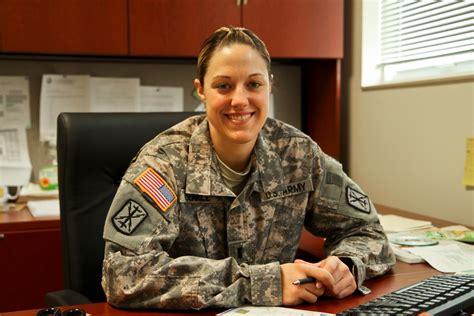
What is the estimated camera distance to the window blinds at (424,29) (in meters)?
1.85

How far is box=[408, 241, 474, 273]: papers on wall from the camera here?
3.99ft

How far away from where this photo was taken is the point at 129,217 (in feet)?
3.50

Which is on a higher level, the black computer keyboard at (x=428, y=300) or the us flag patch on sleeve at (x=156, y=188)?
the us flag patch on sleeve at (x=156, y=188)

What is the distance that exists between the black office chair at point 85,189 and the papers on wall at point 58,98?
0.86 m

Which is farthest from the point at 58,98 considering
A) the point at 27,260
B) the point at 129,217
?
the point at 129,217

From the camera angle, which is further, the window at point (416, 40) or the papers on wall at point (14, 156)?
the papers on wall at point (14, 156)

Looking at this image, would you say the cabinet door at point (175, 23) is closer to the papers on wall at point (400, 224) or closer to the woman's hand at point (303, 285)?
the papers on wall at point (400, 224)

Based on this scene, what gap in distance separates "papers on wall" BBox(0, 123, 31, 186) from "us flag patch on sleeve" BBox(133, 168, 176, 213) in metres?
1.12

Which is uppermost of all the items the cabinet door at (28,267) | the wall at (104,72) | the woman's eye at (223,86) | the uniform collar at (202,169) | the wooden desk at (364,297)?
the wall at (104,72)

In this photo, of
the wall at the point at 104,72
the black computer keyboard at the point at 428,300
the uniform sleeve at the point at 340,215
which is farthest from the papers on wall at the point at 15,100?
the black computer keyboard at the point at 428,300

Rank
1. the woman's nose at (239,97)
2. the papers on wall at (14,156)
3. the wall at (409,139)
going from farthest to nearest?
the papers on wall at (14,156)
the wall at (409,139)
the woman's nose at (239,97)

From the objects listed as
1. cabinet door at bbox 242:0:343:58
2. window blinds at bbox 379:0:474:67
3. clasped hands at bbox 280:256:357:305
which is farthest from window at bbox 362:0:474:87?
clasped hands at bbox 280:256:357:305

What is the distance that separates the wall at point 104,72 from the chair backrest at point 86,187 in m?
0.89

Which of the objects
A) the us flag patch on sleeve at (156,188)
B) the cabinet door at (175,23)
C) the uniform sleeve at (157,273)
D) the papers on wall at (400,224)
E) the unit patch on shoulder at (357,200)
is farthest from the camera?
the cabinet door at (175,23)
